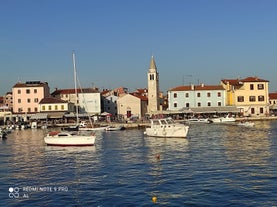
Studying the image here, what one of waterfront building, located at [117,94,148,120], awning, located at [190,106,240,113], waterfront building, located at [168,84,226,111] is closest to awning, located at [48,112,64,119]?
waterfront building, located at [117,94,148,120]

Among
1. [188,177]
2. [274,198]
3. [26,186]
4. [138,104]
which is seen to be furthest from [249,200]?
[138,104]

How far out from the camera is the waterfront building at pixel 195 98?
93750mm

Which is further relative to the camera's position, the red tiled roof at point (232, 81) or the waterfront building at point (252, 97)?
the red tiled roof at point (232, 81)

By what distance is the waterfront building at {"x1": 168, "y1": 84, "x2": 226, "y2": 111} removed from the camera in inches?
3691

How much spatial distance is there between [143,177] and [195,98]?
70349 millimetres

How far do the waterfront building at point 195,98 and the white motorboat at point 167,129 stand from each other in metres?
39.1

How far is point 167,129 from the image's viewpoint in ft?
170

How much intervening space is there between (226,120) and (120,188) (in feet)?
209

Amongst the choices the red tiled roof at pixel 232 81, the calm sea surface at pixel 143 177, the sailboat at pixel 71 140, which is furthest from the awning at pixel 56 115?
the calm sea surface at pixel 143 177

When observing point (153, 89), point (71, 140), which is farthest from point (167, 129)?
point (153, 89)

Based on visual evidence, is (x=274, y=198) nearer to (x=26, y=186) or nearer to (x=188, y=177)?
(x=188, y=177)

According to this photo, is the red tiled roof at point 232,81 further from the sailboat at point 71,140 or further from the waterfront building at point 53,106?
the sailboat at point 71,140

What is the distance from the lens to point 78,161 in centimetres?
3278

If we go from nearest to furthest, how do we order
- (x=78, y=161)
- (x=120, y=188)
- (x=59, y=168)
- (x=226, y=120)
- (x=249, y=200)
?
(x=249, y=200) → (x=120, y=188) → (x=59, y=168) → (x=78, y=161) → (x=226, y=120)
